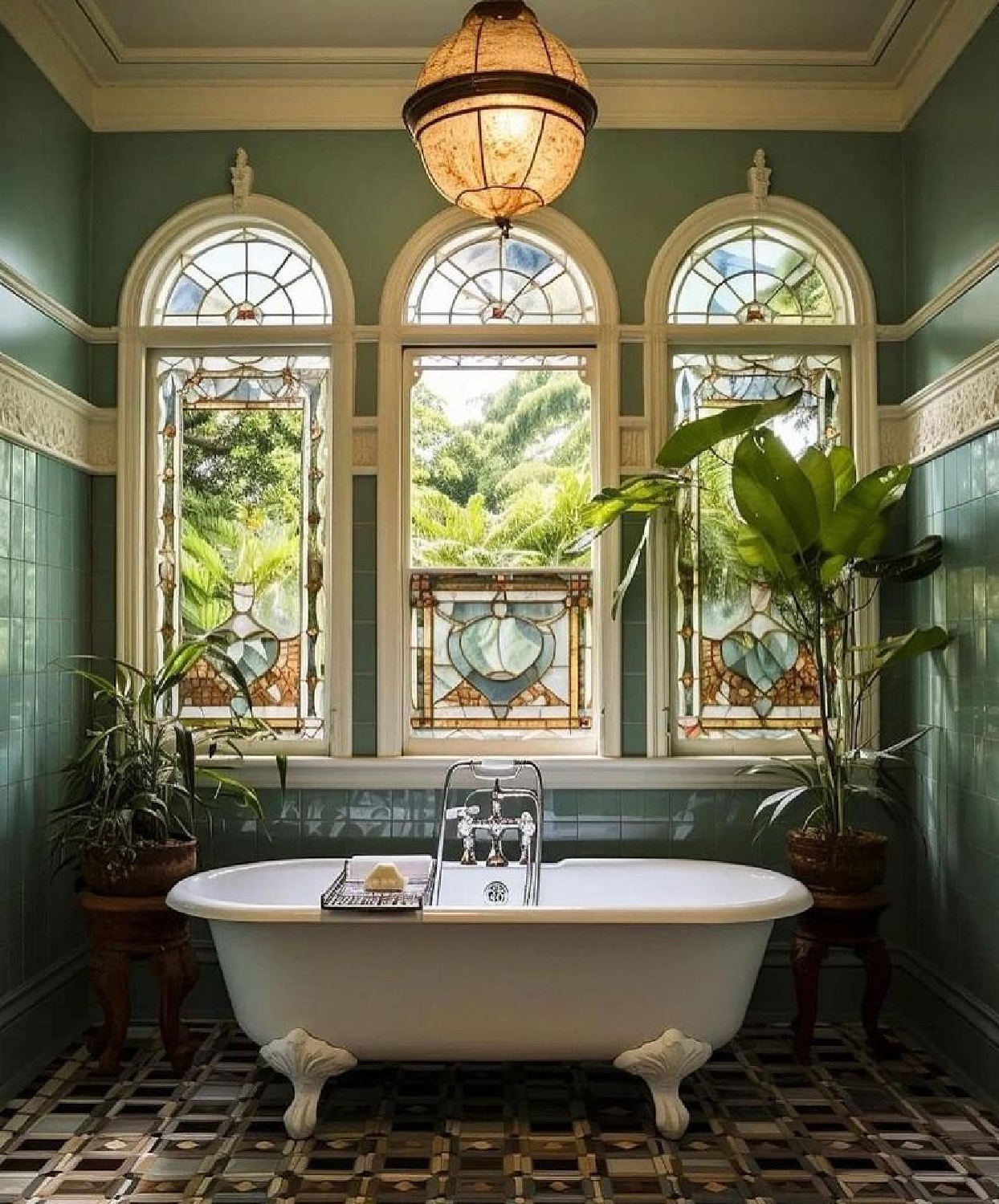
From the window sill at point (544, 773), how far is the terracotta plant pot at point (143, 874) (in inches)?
22.3

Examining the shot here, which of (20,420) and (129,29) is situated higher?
(129,29)

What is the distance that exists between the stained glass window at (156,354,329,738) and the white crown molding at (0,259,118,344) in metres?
0.23

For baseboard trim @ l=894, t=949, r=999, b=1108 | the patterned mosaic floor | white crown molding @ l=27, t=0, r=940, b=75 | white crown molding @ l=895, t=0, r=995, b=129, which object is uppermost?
white crown molding @ l=27, t=0, r=940, b=75

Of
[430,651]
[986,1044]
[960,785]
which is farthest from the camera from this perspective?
[430,651]

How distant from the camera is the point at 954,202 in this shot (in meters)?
3.88

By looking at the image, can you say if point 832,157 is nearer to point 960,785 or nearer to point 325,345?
point 325,345

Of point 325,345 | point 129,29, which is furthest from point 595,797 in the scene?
point 129,29

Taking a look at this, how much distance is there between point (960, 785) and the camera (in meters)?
3.79

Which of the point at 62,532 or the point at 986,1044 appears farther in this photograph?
the point at 62,532

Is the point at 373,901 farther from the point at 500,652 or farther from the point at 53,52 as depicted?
the point at 53,52

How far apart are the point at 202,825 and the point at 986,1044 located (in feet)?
8.61

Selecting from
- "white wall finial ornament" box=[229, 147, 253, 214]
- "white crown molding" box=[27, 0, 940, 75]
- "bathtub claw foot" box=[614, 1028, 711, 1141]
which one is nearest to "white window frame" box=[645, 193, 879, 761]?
"white crown molding" box=[27, 0, 940, 75]

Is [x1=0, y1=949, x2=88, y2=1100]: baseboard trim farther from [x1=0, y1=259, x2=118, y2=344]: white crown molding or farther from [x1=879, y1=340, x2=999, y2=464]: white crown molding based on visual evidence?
[x1=879, y1=340, x2=999, y2=464]: white crown molding

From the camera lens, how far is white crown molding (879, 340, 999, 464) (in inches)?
140
